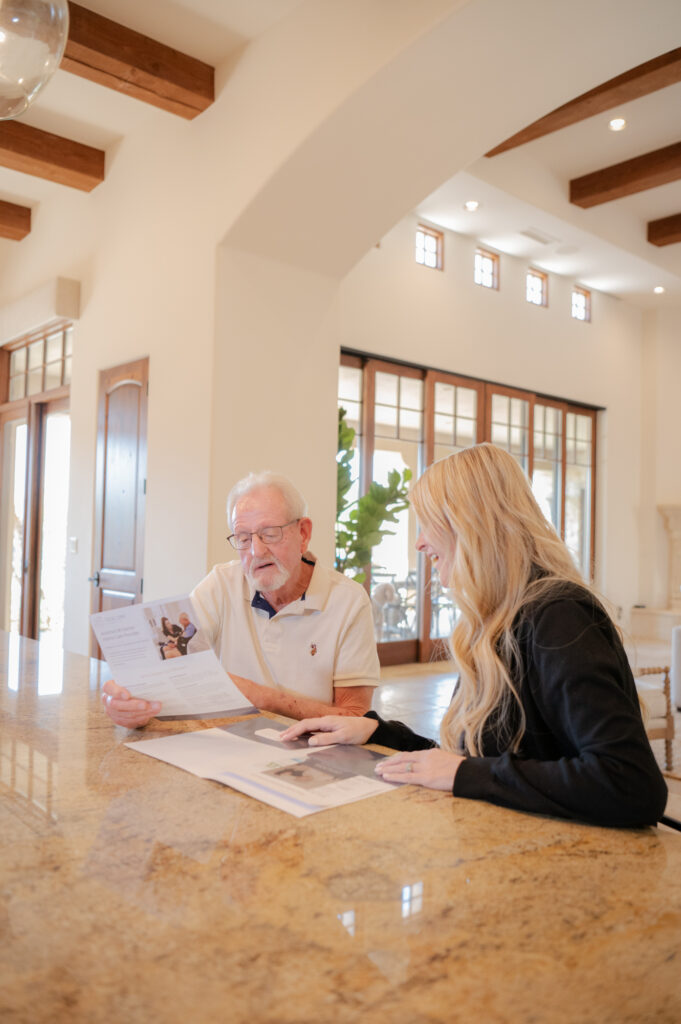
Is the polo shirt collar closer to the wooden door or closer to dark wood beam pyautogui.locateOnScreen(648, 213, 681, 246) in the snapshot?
the wooden door

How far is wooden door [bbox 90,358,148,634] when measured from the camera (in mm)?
4703

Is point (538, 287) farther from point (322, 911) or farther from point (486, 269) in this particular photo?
point (322, 911)

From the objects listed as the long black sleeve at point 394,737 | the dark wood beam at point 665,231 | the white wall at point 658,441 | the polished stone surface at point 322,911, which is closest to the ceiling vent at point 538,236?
the dark wood beam at point 665,231

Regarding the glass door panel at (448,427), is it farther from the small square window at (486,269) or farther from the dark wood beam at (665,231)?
the dark wood beam at (665,231)

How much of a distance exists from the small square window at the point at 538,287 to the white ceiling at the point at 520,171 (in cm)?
14

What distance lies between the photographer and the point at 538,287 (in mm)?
8133

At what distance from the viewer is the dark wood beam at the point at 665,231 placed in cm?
745

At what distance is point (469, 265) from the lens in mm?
7246

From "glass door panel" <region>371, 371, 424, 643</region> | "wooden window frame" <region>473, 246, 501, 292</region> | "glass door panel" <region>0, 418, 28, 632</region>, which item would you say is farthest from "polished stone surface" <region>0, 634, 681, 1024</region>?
"wooden window frame" <region>473, 246, 501, 292</region>

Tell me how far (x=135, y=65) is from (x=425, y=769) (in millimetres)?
3933

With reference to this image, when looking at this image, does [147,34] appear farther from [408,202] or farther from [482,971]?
[482,971]

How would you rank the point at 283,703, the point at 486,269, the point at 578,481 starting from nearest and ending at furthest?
the point at 283,703 → the point at 486,269 → the point at 578,481

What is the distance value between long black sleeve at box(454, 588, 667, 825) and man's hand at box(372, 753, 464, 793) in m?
0.02

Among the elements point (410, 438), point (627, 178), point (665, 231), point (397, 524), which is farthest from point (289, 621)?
point (665, 231)
